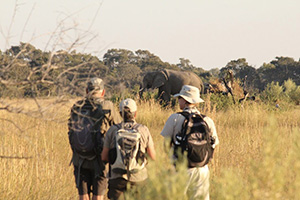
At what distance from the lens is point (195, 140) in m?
4.69

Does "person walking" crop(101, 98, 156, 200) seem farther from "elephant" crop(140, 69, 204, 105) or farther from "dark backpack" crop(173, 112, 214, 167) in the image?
"elephant" crop(140, 69, 204, 105)

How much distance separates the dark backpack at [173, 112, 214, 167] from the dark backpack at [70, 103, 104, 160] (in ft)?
3.00

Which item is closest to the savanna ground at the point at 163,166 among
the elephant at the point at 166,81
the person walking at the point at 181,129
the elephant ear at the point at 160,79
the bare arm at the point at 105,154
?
the person walking at the point at 181,129

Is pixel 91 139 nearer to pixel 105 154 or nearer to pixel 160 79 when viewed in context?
pixel 105 154

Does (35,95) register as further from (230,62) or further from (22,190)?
(230,62)

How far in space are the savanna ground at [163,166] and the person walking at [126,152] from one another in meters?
0.25

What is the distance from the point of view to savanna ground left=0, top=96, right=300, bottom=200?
3.41 meters

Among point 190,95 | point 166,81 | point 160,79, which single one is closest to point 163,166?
point 190,95

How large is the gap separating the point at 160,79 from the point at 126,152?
22517 millimetres

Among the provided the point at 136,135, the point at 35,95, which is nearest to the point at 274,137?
the point at 136,135

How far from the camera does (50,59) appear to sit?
338cm

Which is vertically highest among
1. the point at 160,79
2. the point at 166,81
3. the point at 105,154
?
the point at 160,79

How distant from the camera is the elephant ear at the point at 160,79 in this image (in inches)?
1056

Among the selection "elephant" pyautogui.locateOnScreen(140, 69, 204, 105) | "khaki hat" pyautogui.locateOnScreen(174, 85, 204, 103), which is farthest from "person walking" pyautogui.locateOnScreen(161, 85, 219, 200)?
"elephant" pyautogui.locateOnScreen(140, 69, 204, 105)
